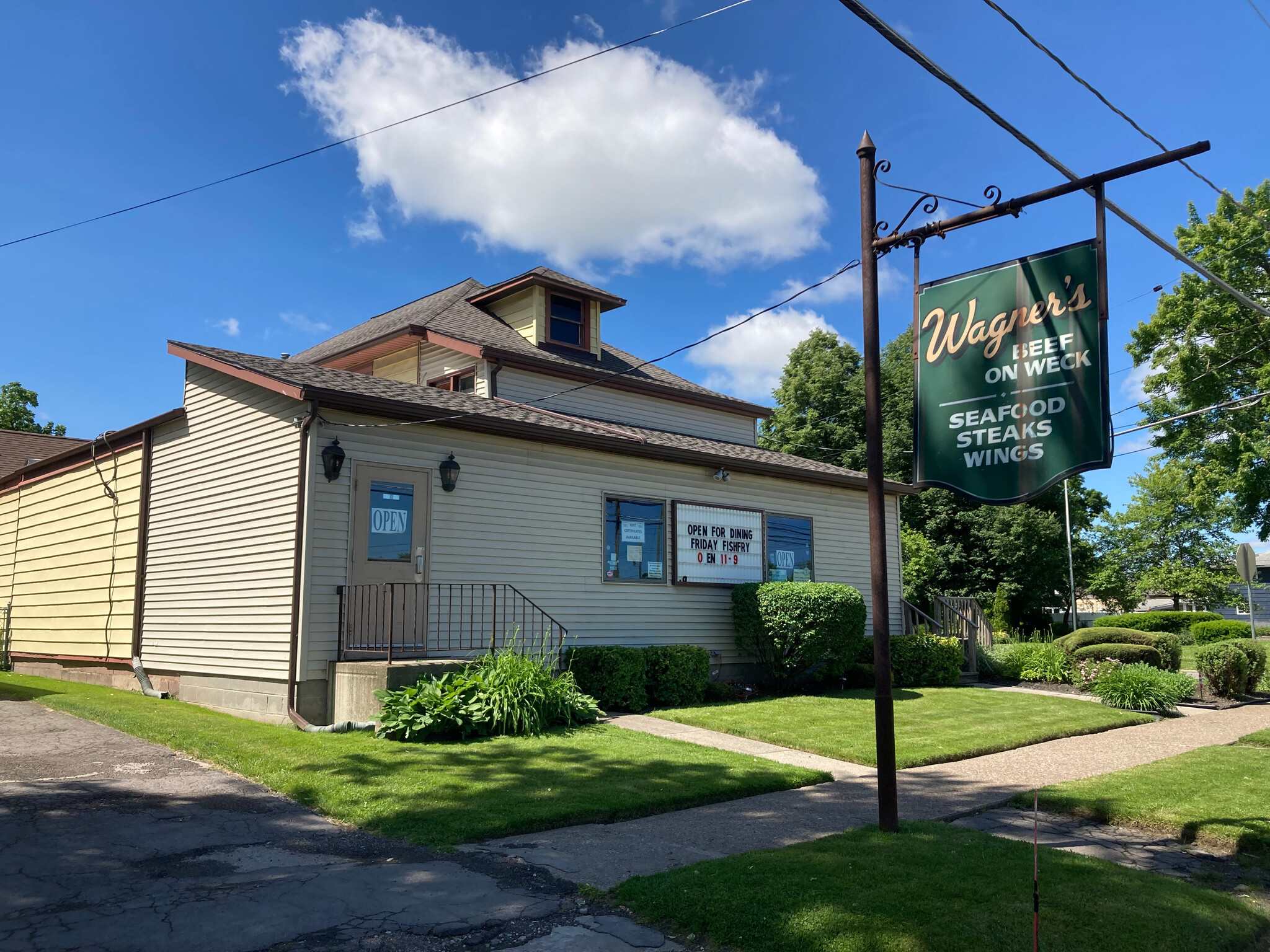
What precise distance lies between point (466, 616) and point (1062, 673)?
37.8 ft

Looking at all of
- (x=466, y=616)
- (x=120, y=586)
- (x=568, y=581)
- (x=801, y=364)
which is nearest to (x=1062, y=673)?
(x=568, y=581)

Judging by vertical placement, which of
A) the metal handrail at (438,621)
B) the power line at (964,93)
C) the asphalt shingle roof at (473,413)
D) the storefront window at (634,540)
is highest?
the power line at (964,93)

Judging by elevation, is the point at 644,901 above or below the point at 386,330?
below

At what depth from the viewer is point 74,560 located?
1541 cm

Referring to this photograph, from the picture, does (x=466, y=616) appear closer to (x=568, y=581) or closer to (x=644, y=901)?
(x=568, y=581)

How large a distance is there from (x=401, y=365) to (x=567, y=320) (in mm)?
3541

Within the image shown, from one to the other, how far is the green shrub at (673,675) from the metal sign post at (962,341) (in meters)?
6.45

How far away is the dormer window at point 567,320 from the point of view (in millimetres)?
18594

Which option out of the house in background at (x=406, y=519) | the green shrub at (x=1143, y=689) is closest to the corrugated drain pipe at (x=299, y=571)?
the house in background at (x=406, y=519)

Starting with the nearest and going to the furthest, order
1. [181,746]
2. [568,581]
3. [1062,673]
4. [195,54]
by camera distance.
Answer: [181,746], [195,54], [568,581], [1062,673]

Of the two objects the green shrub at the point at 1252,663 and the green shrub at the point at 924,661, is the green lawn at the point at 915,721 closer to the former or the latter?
the green shrub at the point at 924,661

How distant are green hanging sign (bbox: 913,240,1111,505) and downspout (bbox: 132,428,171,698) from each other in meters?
11.8

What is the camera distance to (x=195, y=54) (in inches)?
452

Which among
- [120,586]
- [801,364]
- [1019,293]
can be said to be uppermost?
[801,364]
